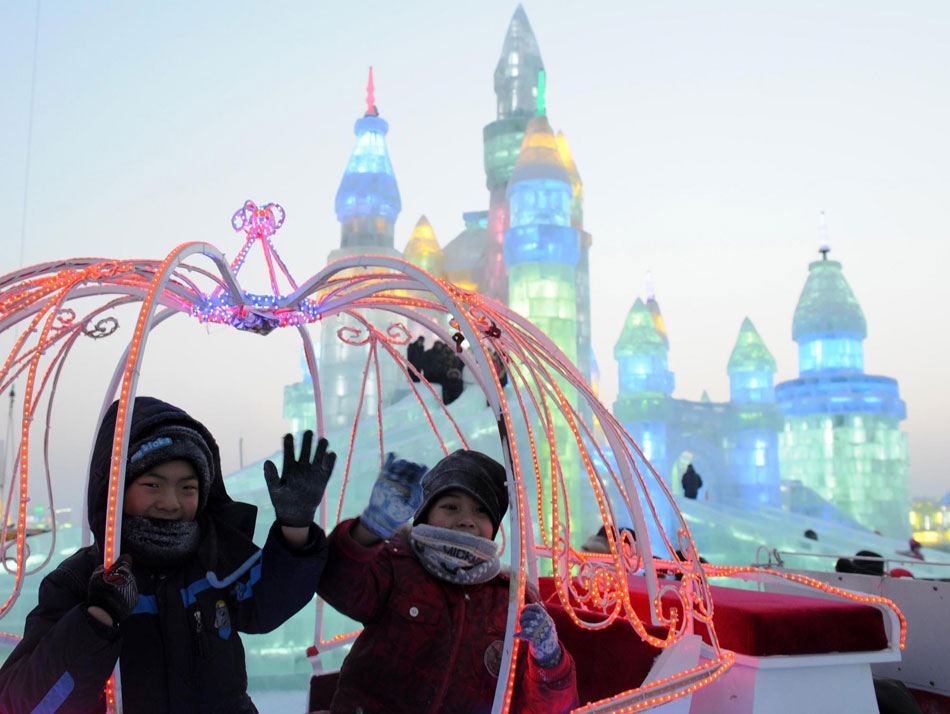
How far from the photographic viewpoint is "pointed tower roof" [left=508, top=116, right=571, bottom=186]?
15016 mm

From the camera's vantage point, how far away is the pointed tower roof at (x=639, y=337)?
76.2 feet

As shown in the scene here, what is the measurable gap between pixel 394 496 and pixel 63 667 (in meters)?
0.70

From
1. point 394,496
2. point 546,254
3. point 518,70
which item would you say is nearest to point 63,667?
point 394,496

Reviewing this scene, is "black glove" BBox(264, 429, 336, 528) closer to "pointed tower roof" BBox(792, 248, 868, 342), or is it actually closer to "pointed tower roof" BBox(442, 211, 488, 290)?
"pointed tower roof" BBox(442, 211, 488, 290)

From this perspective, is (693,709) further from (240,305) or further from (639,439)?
(639,439)

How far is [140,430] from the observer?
187cm

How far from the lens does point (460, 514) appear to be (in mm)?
2316

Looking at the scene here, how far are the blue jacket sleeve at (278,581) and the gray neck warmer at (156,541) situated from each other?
0.16 meters

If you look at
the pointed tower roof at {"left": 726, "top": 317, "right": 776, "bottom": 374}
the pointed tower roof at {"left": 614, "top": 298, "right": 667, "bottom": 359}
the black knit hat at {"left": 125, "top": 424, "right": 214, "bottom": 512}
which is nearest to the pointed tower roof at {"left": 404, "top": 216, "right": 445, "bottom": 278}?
the pointed tower roof at {"left": 614, "top": 298, "right": 667, "bottom": 359}

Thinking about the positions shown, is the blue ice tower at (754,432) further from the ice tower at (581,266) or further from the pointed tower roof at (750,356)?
the ice tower at (581,266)

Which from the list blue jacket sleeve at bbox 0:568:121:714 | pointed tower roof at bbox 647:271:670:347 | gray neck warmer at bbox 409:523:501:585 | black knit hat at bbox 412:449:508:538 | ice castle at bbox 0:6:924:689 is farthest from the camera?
pointed tower roof at bbox 647:271:670:347

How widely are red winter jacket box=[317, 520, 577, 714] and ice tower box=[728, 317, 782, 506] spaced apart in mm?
21472

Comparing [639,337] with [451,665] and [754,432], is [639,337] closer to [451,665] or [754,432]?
[754,432]

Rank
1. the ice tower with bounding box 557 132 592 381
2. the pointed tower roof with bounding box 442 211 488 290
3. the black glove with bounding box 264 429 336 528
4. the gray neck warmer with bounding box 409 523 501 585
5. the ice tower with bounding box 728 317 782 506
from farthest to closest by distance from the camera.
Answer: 1. the ice tower with bounding box 728 317 782 506
2. the pointed tower roof with bounding box 442 211 488 290
3. the ice tower with bounding box 557 132 592 381
4. the gray neck warmer with bounding box 409 523 501 585
5. the black glove with bounding box 264 429 336 528
